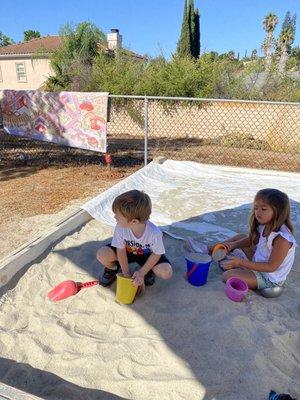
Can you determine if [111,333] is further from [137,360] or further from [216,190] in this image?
[216,190]

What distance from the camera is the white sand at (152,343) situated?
1.95 m

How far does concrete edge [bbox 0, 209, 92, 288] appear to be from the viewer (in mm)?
2889

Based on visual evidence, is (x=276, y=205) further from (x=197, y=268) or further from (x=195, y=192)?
(x=195, y=192)

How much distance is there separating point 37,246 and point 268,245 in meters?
2.09

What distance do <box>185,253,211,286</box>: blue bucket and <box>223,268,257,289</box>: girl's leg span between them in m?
0.18

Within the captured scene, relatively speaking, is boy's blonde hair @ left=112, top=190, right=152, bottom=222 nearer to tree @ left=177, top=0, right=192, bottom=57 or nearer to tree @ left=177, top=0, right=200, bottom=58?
tree @ left=177, top=0, right=200, bottom=58

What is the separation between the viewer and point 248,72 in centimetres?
1408

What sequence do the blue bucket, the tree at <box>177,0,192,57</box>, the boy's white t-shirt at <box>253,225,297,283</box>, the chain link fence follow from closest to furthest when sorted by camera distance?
the boy's white t-shirt at <box>253,225,297,283</box> → the blue bucket → the chain link fence → the tree at <box>177,0,192,57</box>

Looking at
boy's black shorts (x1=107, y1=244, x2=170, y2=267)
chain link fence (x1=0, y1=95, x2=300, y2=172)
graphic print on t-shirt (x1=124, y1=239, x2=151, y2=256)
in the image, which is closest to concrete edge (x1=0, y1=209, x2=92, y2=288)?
boy's black shorts (x1=107, y1=244, x2=170, y2=267)

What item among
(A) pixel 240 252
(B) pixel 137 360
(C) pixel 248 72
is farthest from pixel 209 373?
(C) pixel 248 72

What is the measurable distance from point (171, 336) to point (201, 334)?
0.20m

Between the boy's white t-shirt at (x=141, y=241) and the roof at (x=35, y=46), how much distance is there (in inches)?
981

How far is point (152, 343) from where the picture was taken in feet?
7.32

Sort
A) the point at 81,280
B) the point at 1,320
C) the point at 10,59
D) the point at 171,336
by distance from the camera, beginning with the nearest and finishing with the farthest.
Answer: the point at 171,336 < the point at 1,320 < the point at 81,280 < the point at 10,59
